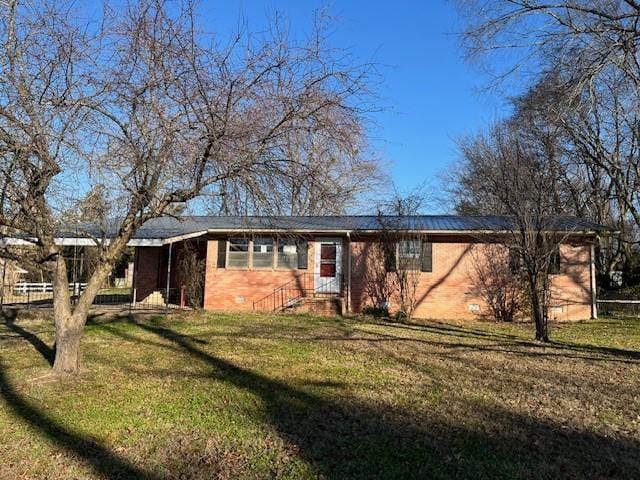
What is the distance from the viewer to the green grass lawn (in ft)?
13.8

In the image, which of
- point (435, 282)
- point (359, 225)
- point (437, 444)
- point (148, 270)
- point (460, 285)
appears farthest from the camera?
point (148, 270)

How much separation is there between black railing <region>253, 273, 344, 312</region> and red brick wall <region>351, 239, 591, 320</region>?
0.94 meters

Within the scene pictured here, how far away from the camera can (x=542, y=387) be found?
6.86 meters

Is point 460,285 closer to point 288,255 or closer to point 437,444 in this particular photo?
point 288,255

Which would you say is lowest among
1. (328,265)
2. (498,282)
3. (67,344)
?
(67,344)

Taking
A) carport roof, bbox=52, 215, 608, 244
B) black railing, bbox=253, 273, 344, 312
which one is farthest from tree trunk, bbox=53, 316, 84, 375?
black railing, bbox=253, 273, 344, 312

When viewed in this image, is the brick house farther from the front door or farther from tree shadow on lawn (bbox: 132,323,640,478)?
tree shadow on lawn (bbox: 132,323,640,478)

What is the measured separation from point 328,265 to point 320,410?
12.1 m

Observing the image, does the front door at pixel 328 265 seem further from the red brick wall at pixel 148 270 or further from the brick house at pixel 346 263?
the red brick wall at pixel 148 270

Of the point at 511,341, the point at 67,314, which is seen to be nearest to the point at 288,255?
the point at 511,341

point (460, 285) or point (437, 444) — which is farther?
point (460, 285)

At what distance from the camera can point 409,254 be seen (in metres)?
16.6

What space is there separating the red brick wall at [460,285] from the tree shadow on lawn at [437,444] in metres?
11.1

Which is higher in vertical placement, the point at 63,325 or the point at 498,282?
the point at 498,282
